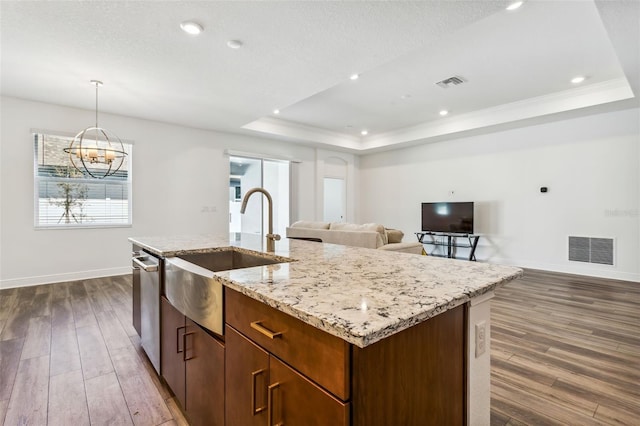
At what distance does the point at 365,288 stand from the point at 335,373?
332mm

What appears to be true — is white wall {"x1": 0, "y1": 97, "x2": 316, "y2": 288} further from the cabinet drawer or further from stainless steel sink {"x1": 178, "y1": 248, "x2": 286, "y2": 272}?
the cabinet drawer

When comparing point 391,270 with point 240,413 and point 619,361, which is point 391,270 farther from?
point 619,361

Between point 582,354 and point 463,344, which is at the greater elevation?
point 463,344

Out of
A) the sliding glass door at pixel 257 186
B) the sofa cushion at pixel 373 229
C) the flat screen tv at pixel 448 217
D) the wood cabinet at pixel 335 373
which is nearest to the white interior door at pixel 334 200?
the sliding glass door at pixel 257 186

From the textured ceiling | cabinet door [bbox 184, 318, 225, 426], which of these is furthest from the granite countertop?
the textured ceiling

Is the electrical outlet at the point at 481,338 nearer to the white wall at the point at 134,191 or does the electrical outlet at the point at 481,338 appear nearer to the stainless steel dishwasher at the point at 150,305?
the stainless steel dishwasher at the point at 150,305

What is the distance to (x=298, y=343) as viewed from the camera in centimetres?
86

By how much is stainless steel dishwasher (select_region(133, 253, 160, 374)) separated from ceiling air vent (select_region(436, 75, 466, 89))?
4221mm

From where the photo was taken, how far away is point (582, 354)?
239 centimetres

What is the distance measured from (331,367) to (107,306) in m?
3.73

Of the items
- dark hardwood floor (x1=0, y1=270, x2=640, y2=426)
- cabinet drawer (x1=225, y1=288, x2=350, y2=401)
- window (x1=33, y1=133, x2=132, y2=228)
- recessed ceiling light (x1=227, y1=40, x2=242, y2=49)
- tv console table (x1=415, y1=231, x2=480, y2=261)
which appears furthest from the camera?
tv console table (x1=415, y1=231, x2=480, y2=261)

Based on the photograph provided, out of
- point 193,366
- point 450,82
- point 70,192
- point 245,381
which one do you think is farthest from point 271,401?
point 70,192

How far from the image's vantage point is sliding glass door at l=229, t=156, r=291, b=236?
6602 millimetres

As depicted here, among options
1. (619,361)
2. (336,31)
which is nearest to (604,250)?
(619,361)
